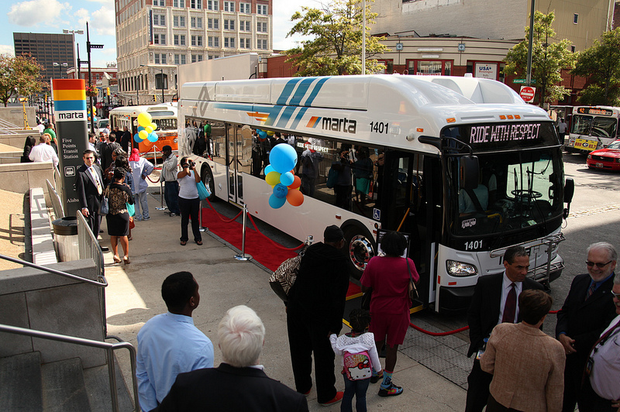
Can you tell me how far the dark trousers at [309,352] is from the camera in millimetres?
4543

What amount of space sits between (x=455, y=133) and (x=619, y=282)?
3039mm

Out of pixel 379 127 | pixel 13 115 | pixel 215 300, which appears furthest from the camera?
pixel 13 115

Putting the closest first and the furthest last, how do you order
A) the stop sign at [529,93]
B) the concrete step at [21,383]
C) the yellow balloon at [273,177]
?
the concrete step at [21,383], the yellow balloon at [273,177], the stop sign at [529,93]

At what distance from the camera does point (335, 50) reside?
3123 centimetres

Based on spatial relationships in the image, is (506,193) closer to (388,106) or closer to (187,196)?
(388,106)

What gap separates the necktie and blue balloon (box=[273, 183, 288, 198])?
16.4 feet

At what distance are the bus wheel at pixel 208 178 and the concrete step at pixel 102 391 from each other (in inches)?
362

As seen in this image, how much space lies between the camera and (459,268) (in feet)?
20.3

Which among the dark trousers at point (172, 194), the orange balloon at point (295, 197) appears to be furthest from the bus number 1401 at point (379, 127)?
the dark trousers at point (172, 194)

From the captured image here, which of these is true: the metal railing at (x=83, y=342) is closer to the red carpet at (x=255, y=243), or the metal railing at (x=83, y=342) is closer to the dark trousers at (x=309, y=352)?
the dark trousers at (x=309, y=352)

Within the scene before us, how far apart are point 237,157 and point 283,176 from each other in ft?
13.7

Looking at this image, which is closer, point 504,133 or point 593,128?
point 504,133

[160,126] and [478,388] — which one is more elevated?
[160,126]

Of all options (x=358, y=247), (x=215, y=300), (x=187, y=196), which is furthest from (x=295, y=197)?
(x=187, y=196)
